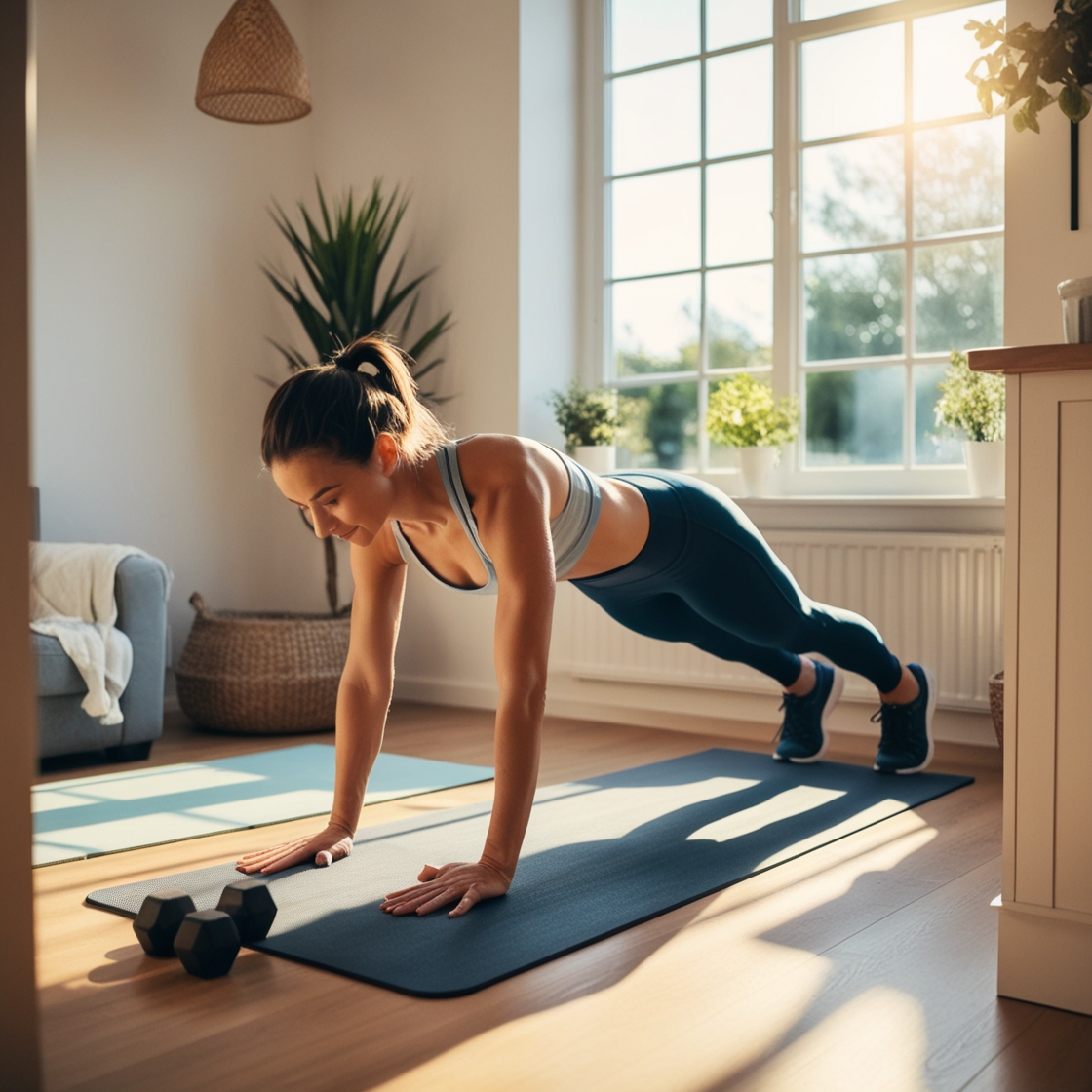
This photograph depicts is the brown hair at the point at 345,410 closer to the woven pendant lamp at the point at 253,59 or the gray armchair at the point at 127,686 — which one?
the gray armchair at the point at 127,686

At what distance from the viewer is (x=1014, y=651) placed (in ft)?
5.18

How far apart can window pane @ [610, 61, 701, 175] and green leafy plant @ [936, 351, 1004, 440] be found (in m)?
1.33

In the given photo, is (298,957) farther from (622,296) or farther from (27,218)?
(622,296)

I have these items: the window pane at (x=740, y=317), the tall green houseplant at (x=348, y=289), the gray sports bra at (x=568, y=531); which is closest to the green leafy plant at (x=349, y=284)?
the tall green houseplant at (x=348, y=289)

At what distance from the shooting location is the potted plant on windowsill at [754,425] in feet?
12.6

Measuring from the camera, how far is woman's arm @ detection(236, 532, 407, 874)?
2.11m

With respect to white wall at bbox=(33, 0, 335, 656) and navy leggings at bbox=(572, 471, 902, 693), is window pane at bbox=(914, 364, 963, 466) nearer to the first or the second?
navy leggings at bbox=(572, 471, 902, 693)

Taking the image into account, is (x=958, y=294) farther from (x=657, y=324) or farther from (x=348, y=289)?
(x=348, y=289)

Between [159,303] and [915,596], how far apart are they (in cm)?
274

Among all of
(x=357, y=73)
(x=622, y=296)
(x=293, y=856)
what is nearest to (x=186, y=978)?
(x=293, y=856)

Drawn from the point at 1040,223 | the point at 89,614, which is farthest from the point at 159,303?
the point at 1040,223

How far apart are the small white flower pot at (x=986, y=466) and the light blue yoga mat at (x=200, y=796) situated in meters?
1.55

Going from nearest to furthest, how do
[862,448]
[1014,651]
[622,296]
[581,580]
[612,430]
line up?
1. [1014,651]
2. [581,580]
3. [862,448]
4. [612,430]
5. [622,296]

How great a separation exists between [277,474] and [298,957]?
2.23 feet
